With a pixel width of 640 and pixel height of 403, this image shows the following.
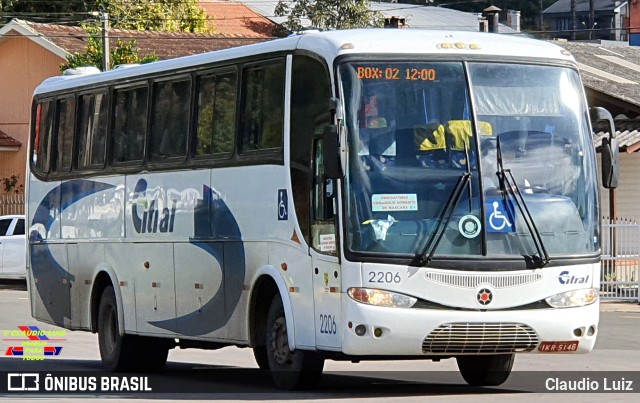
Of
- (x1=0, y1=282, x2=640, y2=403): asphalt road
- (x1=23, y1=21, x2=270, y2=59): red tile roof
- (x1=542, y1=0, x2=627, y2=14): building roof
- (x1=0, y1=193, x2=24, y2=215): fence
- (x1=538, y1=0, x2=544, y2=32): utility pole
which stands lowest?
(x1=0, y1=282, x2=640, y2=403): asphalt road

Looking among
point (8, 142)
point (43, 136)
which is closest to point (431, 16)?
point (8, 142)

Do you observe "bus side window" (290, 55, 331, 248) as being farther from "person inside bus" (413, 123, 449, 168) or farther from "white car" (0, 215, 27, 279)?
"white car" (0, 215, 27, 279)

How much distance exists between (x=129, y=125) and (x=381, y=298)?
520 centimetres

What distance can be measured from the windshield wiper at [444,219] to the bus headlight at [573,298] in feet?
3.58

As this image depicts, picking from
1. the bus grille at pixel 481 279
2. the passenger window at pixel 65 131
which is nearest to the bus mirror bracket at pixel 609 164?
the bus grille at pixel 481 279

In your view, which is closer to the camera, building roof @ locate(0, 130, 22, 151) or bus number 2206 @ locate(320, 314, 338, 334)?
bus number 2206 @ locate(320, 314, 338, 334)

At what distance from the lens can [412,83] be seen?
41.5 feet

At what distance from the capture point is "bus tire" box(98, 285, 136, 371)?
1634 cm

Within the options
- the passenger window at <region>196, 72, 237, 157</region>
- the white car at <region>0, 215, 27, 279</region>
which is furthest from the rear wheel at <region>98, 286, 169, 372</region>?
the white car at <region>0, 215, 27, 279</region>

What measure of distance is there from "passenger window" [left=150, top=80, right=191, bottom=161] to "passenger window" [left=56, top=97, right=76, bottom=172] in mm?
2152

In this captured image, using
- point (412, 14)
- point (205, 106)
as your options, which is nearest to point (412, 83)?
point (205, 106)

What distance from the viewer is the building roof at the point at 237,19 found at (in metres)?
64.6

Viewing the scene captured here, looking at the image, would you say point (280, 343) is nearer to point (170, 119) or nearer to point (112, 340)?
point (170, 119)

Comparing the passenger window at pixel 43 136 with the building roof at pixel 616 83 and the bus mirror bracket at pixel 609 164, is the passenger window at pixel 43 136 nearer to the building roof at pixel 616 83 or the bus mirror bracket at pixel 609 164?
the bus mirror bracket at pixel 609 164
